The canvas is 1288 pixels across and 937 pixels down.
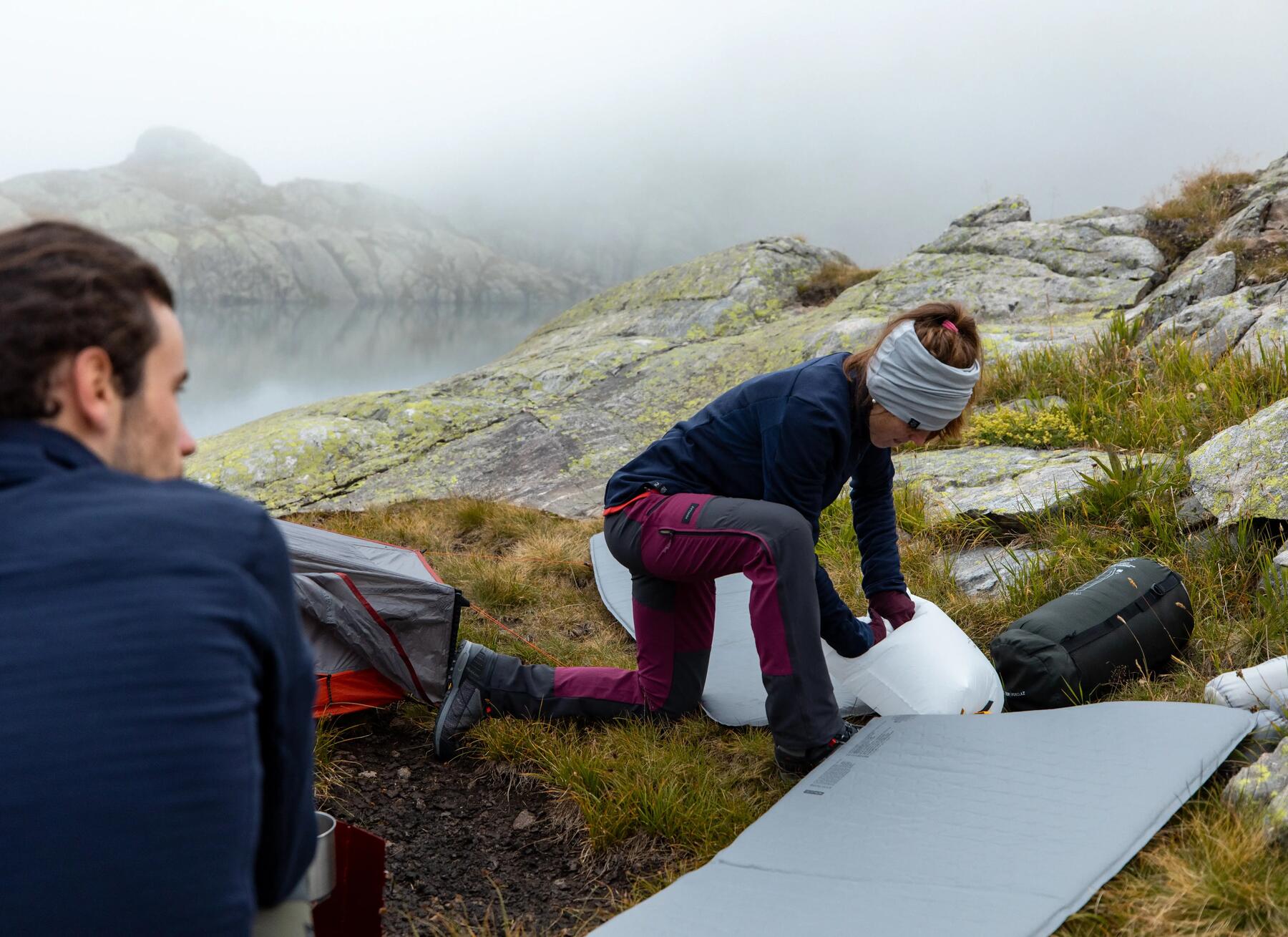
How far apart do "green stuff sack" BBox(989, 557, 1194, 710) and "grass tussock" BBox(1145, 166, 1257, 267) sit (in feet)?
22.4

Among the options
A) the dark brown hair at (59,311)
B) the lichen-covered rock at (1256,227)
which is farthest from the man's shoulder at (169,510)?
the lichen-covered rock at (1256,227)

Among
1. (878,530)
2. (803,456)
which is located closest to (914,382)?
(803,456)

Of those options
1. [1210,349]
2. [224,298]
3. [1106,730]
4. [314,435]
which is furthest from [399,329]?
[1106,730]

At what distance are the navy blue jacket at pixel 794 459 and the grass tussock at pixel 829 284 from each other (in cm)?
723

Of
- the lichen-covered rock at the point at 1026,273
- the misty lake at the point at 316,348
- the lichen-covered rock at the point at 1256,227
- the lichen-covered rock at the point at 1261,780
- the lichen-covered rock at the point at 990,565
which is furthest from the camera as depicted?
the misty lake at the point at 316,348

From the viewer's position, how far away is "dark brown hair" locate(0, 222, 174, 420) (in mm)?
1123

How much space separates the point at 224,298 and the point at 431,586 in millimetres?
40076

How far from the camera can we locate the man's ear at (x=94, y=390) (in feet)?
3.78

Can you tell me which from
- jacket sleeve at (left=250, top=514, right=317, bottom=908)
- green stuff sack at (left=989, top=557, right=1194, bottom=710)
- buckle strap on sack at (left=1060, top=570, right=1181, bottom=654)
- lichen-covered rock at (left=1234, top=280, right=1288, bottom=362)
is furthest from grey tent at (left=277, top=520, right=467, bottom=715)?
lichen-covered rock at (left=1234, top=280, right=1288, bottom=362)

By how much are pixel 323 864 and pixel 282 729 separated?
32.3 inches

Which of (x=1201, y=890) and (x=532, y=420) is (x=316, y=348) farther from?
(x=1201, y=890)

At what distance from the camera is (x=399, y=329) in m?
40.5

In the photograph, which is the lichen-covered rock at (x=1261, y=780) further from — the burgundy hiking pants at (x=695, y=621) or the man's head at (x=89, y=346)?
the man's head at (x=89, y=346)

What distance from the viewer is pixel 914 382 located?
3059 mm
